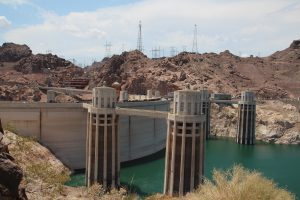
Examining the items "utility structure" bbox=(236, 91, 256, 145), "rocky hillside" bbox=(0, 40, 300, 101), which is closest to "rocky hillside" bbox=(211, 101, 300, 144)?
"utility structure" bbox=(236, 91, 256, 145)

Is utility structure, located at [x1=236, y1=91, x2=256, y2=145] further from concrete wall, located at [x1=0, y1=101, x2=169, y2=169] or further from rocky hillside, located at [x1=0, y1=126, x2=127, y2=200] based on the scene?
rocky hillside, located at [x1=0, y1=126, x2=127, y2=200]

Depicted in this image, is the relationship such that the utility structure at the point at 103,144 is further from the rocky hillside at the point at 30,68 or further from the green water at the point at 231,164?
the rocky hillside at the point at 30,68

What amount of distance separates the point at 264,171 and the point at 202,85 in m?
49.4

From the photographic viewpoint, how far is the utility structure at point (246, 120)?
85.0m

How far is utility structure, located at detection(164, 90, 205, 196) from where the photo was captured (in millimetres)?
40594

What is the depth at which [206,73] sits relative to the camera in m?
114

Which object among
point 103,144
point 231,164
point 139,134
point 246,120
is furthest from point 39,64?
point 103,144

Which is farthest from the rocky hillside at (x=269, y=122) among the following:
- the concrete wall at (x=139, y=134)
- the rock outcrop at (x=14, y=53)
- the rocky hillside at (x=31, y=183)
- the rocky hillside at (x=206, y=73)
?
the rock outcrop at (x=14, y=53)

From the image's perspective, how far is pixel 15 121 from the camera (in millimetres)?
55375

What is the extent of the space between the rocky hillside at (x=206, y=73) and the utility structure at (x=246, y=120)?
65.9 feet

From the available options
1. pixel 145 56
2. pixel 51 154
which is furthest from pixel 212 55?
pixel 51 154

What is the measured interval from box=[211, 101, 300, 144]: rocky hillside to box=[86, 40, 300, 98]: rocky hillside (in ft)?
37.2

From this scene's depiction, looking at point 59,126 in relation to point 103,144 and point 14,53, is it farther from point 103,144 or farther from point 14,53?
point 14,53

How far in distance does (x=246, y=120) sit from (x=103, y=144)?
45.4 meters
